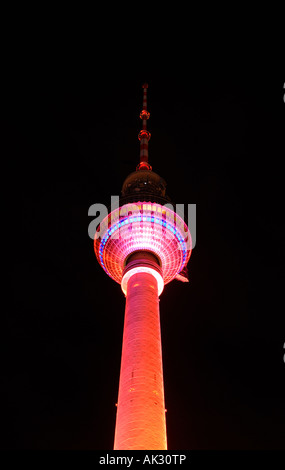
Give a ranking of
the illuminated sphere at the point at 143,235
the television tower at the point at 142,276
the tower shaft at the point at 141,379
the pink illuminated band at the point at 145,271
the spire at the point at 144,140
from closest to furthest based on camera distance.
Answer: the tower shaft at the point at 141,379, the television tower at the point at 142,276, the pink illuminated band at the point at 145,271, the illuminated sphere at the point at 143,235, the spire at the point at 144,140

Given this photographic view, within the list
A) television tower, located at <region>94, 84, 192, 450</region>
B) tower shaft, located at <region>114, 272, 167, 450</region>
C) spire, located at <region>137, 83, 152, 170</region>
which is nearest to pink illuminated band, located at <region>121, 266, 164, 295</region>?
television tower, located at <region>94, 84, 192, 450</region>

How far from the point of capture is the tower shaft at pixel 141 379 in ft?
70.9

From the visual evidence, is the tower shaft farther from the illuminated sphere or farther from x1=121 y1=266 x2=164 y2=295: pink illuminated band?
the illuminated sphere

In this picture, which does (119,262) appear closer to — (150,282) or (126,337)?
(150,282)

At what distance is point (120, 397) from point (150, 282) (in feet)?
28.8

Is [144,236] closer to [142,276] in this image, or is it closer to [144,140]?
[142,276]

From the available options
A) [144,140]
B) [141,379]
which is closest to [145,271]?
[141,379]

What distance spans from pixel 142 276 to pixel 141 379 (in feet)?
27.9

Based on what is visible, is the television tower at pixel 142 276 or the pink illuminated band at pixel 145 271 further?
the pink illuminated band at pixel 145 271

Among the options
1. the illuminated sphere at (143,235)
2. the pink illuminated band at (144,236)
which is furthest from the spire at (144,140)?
the pink illuminated band at (144,236)

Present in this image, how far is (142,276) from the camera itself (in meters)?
30.5

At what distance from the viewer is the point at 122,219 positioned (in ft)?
116

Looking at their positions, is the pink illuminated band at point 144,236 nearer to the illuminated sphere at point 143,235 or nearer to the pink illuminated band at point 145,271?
the illuminated sphere at point 143,235
